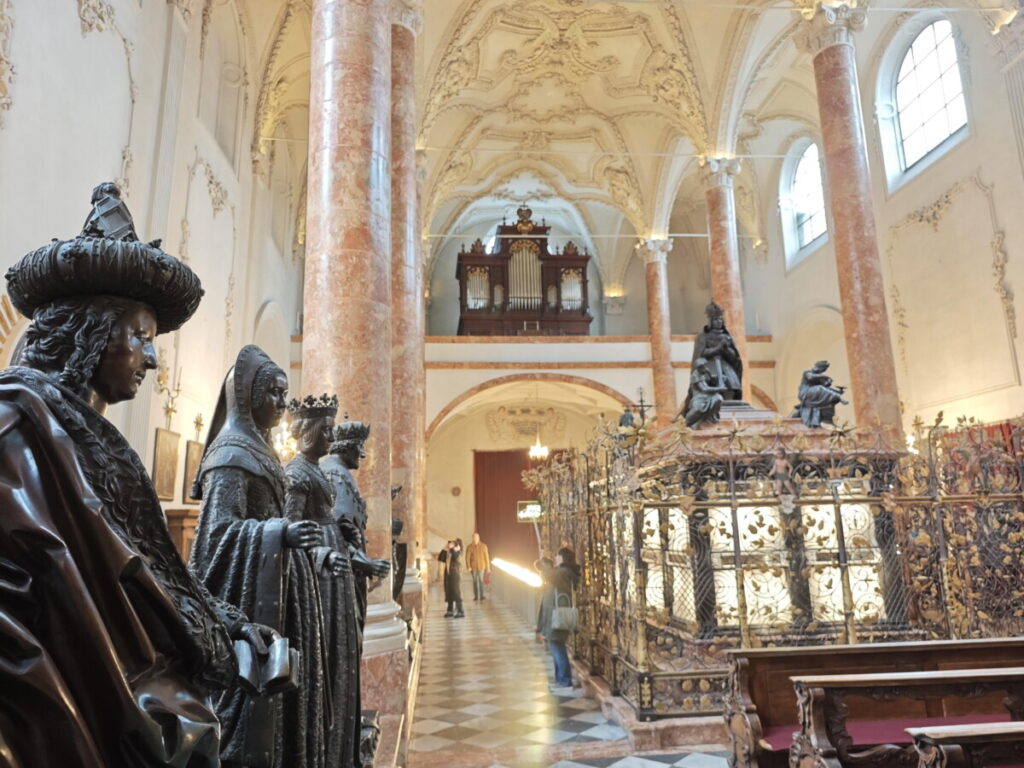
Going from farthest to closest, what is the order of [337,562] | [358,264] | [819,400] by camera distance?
[819,400] < [358,264] < [337,562]

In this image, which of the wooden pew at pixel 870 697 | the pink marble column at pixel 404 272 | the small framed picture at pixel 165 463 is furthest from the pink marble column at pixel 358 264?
the small framed picture at pixel 165 463

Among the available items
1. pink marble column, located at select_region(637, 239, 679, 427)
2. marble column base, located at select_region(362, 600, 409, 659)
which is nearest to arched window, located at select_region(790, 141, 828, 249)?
pink marble column, located at select_region(637, 239, 679, 427)

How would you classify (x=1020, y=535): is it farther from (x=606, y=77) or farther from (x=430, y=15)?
(x=606, y=77)

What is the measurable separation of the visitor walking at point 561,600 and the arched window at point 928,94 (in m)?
9.79

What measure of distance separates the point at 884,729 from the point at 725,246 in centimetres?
1052

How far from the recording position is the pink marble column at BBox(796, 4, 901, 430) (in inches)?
351

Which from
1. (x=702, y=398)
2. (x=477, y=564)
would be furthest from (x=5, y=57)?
(x=477, y=564)

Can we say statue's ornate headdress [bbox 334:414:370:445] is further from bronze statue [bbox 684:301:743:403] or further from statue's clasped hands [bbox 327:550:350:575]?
bronze statue [bbox 684:301:743:403]

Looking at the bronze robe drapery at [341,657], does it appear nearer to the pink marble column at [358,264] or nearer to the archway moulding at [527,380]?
the pink marble column at [358,264]

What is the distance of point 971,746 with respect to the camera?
8.43 ft

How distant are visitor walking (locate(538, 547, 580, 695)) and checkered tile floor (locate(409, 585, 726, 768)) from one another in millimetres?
217

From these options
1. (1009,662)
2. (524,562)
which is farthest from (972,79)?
(524,562)

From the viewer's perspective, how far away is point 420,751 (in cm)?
512

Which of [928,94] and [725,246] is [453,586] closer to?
[725,246]
